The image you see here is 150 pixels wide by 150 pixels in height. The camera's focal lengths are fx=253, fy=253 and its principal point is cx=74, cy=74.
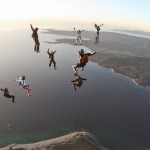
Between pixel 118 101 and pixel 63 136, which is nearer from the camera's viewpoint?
pixel 63 136

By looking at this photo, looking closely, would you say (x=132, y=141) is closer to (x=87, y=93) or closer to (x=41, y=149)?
(x=41, y=149)

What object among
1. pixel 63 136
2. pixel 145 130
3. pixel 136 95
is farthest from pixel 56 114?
pixel 136 95

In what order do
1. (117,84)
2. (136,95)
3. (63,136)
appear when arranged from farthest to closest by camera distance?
(117,84) < (136,95) < (63,136)

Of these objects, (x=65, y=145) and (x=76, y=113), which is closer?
(x=65, y=145)

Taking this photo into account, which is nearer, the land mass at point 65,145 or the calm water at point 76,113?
the land mass at point 65,145

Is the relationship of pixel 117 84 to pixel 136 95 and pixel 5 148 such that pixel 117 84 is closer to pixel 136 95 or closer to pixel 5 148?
pixel 136 95

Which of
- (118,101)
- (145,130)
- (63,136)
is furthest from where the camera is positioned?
(118,101)

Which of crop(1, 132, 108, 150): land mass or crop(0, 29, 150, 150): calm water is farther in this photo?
crop(0, 29, 150, 150): calm water

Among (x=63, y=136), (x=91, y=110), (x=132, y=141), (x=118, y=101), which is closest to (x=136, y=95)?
(x=118, y=101)

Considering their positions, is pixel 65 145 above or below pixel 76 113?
above
